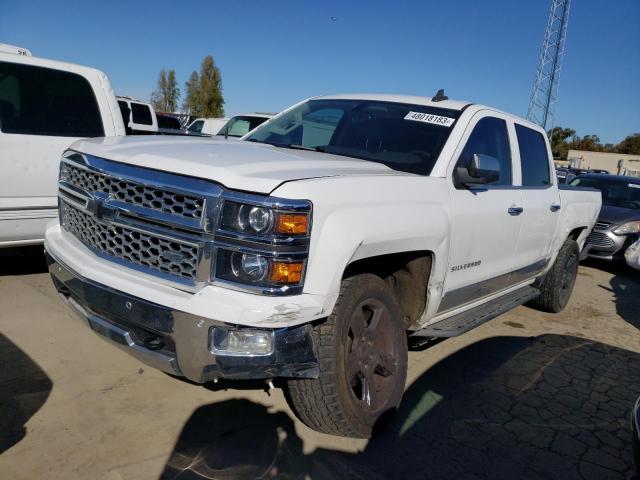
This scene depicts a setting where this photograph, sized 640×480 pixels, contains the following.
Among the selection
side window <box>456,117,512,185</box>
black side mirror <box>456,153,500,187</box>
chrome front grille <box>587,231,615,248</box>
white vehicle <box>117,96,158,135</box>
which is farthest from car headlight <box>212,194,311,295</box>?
white vehicle <box>117,96,158,135</box>

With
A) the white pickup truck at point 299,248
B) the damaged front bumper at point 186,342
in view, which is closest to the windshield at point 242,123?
the white pickup truck at point 299,248

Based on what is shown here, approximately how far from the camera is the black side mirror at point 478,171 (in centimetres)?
329

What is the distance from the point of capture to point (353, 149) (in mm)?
3752

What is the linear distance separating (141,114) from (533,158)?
43.3 feet

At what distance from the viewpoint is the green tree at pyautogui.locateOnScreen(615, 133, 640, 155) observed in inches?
2862

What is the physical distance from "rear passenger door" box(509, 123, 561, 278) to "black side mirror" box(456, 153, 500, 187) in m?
1.03

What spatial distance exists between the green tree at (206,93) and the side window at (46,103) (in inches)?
1866

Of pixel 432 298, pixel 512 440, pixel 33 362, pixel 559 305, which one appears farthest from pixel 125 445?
pixel 559 305

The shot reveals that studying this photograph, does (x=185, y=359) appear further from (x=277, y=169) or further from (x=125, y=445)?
(x=277, y=169)

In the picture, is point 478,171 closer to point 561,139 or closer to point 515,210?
point 515,210

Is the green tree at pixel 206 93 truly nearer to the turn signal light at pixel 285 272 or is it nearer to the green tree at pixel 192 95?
the green tree at pixel 192 95

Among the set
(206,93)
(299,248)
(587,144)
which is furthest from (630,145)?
(299,248)

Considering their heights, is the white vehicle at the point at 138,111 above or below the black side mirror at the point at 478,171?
above

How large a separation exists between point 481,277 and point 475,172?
904 millimetres
